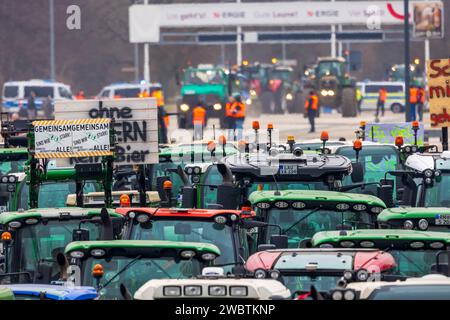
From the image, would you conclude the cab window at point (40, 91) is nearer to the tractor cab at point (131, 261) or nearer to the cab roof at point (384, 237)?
the cab roof at point (384, 237)

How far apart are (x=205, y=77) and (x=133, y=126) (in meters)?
40.6

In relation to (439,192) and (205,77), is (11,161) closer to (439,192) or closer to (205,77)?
(439,192)

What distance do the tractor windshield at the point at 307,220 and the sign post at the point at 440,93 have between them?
10.1 meters

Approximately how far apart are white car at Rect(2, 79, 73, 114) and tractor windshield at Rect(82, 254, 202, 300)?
53.3 meters

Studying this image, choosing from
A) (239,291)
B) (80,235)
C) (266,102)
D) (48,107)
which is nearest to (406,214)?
(80,235)

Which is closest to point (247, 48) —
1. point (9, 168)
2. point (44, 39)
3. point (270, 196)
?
point (44, 39)

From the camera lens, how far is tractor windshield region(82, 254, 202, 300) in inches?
516

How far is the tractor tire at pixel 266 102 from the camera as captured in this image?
76438mm

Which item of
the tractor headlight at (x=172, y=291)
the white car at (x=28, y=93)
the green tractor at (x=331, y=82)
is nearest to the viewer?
the tractor headlight at (x=172, y=291)

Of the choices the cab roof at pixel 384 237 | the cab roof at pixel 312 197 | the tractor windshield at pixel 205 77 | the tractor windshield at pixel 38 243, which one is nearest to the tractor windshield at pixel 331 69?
the tractor windshield at pixel 205 77

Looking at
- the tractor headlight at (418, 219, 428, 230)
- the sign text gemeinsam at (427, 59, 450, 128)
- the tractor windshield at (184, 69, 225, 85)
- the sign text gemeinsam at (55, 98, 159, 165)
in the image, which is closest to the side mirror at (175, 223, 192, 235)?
the tractor headlight at (418, 219, 428, 230)

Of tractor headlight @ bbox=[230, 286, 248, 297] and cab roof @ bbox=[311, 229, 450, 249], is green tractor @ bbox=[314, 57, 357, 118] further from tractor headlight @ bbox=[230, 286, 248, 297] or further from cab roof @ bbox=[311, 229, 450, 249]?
tractor headlight @ bbox=[230, 286, 248, 297]
